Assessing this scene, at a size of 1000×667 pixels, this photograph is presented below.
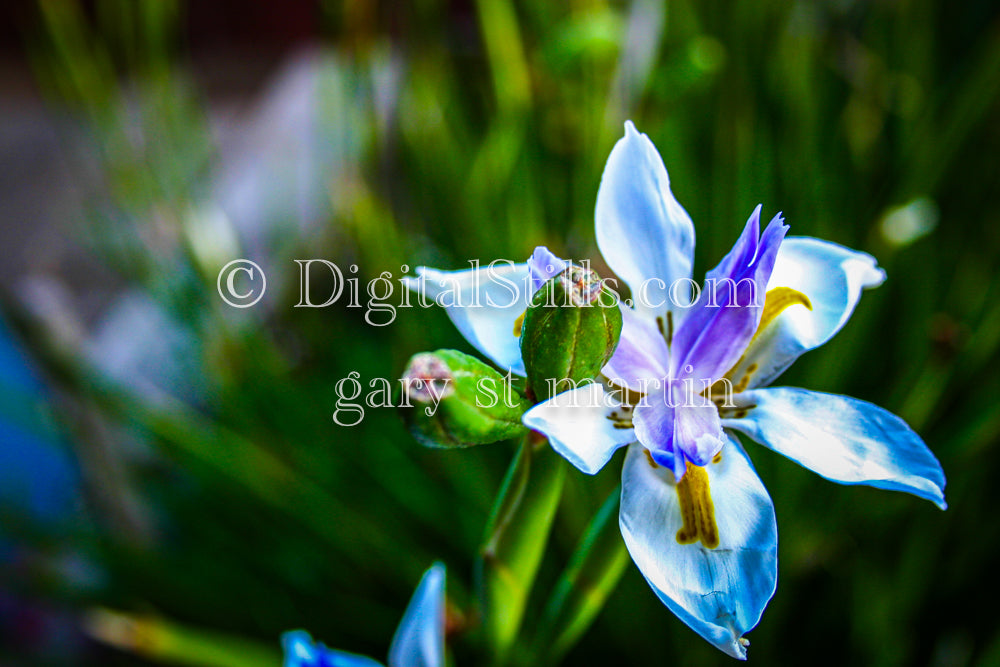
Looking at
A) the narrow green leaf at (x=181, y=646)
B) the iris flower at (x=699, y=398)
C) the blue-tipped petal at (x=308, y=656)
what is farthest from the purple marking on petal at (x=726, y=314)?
the narrow green leaf at (x=181, y=646)

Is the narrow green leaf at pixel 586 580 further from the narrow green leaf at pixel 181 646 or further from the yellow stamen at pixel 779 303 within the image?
the narrow green leaf at pixel 181 646

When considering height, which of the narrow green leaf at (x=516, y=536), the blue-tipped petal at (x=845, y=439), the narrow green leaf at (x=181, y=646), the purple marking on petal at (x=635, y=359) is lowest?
the narrow green leaf at (x=181, y=646)

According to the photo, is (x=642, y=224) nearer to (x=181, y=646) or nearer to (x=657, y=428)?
(x=657, y=428)

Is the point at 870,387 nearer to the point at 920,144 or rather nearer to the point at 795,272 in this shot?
the point at 920,144

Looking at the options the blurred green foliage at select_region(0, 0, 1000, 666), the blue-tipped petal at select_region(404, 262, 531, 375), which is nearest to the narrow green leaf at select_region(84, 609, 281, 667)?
the blurred green foliage at select_region(0, 0, 1000, 666)

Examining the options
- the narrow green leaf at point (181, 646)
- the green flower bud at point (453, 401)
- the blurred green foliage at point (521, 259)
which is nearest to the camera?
the green flower bud at point (453, 401)

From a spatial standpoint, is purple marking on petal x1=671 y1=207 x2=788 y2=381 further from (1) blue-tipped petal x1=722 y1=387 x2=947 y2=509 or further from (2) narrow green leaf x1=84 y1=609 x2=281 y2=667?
(2) narrow green leaf x1=84 y1=609 x2=281 y2=667

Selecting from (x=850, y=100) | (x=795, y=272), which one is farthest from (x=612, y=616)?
(x=850, y=100)
